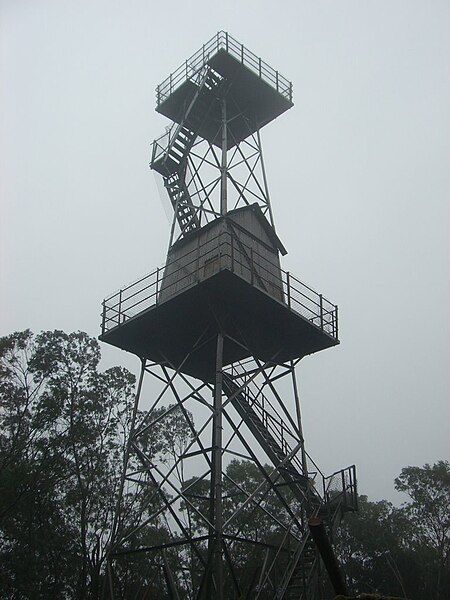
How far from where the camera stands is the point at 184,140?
25969 millimetres

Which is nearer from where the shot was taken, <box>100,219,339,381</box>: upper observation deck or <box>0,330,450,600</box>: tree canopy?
<box>100,219,339,381</box>: upper observation deck

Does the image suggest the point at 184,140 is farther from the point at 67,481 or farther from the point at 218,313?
the point at 67,481

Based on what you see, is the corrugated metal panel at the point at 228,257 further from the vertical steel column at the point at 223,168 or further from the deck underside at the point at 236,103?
the deck underside at the point at 236,103

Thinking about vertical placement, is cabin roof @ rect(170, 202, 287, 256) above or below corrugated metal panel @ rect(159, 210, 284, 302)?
above

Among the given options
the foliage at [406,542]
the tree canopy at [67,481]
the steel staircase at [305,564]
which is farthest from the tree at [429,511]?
the steel staircase at [305,564]

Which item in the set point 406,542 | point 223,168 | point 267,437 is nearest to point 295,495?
point 267,437

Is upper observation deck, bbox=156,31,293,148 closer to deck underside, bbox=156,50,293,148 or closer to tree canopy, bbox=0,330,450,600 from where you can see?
deck underside, bbox=156,50,293,148

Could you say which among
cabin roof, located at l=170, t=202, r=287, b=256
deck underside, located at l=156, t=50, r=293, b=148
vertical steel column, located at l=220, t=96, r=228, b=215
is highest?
deck underside, located at l=156, t=50, r=293, b=148

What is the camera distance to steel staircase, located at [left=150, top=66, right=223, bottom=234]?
1000 inches

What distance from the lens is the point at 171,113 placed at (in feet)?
88.1

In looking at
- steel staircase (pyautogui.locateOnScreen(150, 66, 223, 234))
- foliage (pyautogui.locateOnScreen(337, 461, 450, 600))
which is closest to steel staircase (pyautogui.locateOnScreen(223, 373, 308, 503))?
steel staircase (pyautogui.locateOnScreen(150, 66, 223, 234))

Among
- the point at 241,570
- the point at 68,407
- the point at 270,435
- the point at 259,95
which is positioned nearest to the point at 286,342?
the point at 270,435

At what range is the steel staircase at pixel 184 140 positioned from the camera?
83.3 ft

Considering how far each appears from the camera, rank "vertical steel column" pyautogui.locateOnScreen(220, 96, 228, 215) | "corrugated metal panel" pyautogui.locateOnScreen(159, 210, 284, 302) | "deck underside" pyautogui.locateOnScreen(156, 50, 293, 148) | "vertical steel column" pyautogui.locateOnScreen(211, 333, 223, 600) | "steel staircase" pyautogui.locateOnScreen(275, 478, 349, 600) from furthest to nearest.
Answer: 1. "deck underside" pyautogui.locateOnScreen(156, 50, 293, 148)
2. "vertical steel column" pyautogui.locateOnScreen(220, 96, 228, 215)
3. "corrugated metal panel" pyautogui.locateOnScreen(159, 210, 284, 302)
4. "steel staircase" pyautogui.locateOnScreen(275, 478, 349, 600)
5. "vertical steel column" pyautogui.locateOnScreen(211, 333, 223, 600)
